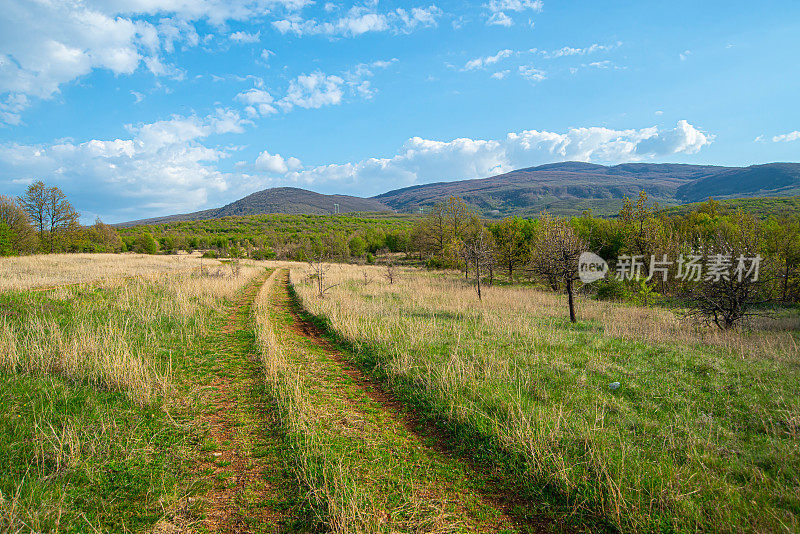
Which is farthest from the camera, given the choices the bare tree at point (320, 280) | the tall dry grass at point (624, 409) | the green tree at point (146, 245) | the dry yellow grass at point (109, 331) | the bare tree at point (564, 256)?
the green tree at point (146, 245)

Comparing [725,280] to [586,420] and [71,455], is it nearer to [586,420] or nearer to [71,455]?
[586,420]

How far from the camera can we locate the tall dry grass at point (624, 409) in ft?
12.3

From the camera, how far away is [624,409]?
580cm

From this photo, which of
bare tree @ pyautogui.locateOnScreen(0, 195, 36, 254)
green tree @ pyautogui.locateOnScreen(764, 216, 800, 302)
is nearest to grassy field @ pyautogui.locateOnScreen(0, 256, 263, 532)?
green tree @ pyautogui.locateOnScreen(764, 216, 800, 302)

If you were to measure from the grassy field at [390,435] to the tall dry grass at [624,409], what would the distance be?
0.12ft

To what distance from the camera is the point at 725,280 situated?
43.1 ft

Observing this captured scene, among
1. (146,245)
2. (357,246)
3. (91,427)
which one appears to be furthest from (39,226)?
(91,427)

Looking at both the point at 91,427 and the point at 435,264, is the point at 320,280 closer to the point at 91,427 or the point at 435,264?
the point at 91,427

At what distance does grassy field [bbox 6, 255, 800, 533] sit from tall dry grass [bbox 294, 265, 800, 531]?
0.12 feet

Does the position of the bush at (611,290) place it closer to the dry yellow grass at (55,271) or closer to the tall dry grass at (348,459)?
the tall dry grass at (348,459)

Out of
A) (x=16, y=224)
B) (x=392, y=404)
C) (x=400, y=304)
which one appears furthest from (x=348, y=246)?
(x=392, y=404)

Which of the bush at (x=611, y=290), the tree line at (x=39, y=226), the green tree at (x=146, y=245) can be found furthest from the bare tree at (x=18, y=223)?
the bush at (x=611, y=290)

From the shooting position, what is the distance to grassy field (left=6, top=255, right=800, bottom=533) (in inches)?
141

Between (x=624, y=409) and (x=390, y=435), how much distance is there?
159 inches
